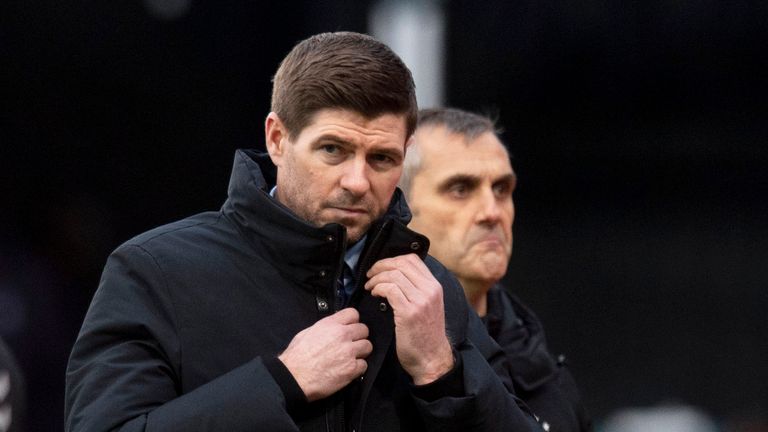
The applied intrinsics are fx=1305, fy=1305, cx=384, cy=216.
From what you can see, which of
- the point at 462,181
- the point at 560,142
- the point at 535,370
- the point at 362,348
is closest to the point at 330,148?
the point at 362,348

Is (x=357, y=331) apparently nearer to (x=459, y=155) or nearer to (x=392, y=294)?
(x=392, y=294)

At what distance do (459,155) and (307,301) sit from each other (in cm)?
133

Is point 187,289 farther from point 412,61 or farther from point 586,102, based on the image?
point 586,102

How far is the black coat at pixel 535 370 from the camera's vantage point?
3.20m

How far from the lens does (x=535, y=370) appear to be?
3264mm

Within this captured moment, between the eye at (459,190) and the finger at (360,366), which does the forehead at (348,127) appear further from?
the eye at (459,190)

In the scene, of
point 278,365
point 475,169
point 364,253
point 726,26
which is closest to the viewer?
point 278,365

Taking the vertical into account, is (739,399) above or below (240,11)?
below

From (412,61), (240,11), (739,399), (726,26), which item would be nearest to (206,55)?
(240,11)

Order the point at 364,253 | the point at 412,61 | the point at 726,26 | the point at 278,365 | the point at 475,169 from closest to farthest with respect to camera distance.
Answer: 1. the point at 278,365
2. the point at 364,253
3. the point at 475,169
4. the point at 412,61
5. the point at 726,26

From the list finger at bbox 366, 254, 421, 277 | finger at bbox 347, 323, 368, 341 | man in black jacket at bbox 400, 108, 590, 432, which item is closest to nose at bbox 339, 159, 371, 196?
finger at bbox 366, 254, 421, 277

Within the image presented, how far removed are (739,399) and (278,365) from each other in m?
4.78

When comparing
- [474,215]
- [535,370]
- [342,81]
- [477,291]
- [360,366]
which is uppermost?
[342,81]

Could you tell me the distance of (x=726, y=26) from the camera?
654cm
